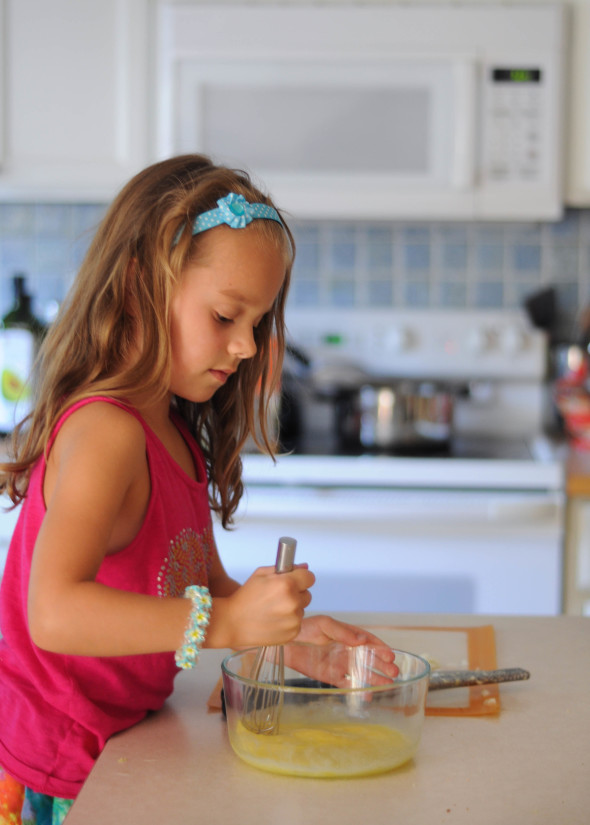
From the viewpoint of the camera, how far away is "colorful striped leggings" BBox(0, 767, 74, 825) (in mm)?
815

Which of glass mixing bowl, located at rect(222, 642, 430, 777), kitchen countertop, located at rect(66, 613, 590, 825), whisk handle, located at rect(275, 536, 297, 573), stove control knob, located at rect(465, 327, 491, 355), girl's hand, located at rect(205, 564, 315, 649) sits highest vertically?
stove control knob, located at rect(465, 327, 491, 355)

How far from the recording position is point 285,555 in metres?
0.71

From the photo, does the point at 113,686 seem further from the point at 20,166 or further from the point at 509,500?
the point at 20,166

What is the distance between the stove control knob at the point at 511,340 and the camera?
7.97 ft

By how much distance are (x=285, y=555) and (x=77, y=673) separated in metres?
0.26

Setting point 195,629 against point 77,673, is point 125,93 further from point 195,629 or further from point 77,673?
point 195,629

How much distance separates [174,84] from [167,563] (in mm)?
1563

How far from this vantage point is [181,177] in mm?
915

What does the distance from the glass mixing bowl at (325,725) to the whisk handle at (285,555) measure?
9 cm

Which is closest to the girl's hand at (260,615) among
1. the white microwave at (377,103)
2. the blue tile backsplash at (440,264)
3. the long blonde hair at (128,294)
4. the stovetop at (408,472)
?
the long blonde hair at (128,294)

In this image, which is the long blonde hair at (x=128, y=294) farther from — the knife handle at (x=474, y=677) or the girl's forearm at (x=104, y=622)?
the knife handle at (x=474, y=677)

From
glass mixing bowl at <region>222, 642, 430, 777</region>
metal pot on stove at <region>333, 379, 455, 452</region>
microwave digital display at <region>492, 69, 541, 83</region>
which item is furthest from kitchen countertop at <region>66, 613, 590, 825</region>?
microwave digital display at <region>492, 69, 541, 83</region>

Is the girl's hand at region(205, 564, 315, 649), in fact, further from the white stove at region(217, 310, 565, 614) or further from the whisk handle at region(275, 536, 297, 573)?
the white stove at region(217, 310, 565, 614)

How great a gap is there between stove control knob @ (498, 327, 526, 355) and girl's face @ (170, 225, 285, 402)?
63.9 inches
